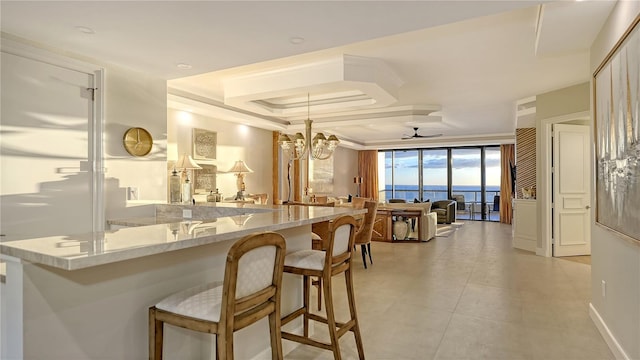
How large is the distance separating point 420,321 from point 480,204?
9.84 m

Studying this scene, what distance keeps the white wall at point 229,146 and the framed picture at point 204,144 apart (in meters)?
0.09

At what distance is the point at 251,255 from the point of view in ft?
5.26

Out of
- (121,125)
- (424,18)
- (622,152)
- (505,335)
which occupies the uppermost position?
(424,18)

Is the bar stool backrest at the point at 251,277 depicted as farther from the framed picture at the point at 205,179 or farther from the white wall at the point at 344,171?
the white wall at the point at 344,171

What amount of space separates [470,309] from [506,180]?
28.8 feet

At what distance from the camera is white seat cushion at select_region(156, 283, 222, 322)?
1.59 meters

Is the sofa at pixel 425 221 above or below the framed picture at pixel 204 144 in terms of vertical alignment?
below

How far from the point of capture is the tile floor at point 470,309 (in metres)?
2.71

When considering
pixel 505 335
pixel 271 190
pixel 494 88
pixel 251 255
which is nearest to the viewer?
pixel 251 255

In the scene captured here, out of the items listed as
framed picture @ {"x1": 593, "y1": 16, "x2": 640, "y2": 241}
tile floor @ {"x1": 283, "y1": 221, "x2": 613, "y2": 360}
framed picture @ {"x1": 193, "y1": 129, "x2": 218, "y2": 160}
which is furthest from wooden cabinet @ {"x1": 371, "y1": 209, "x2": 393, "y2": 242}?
framed picture @ {"x1": 593, "y1": 16, "x2": 640, "y2": 241}

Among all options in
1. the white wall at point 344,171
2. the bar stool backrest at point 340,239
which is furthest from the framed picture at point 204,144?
the white wall at point 344,171

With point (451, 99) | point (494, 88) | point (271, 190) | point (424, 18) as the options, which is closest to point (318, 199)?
point (271, 190)

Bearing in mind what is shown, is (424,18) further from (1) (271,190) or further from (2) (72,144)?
(1) (271,190)

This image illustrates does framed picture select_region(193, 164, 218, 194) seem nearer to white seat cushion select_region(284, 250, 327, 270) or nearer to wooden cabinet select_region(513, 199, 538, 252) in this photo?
white seat cushion select_region(284, 250, 327, 270)
